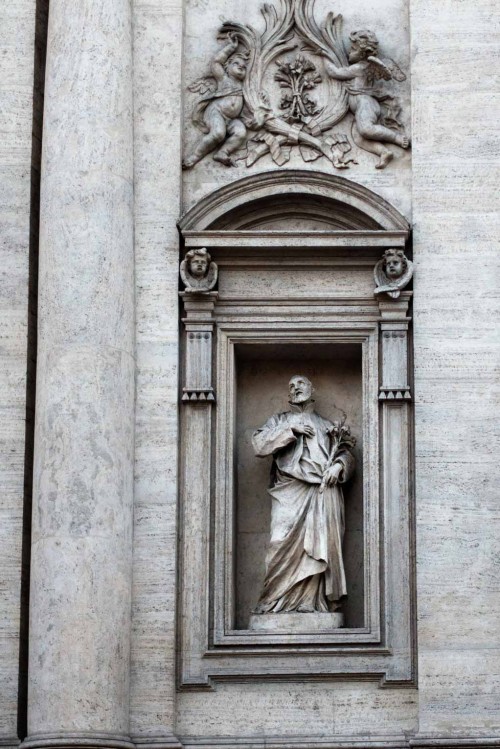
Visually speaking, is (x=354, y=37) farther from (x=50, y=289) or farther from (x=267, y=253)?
(x=50, y=289)

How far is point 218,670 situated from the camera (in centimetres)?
1638

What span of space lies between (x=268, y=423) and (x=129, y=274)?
1.57 metres

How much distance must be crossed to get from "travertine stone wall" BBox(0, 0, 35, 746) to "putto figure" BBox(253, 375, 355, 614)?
6.06 ft

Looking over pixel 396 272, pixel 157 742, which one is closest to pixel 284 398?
pixel 396 272

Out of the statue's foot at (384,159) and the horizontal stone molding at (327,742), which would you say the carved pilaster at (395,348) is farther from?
the horizontal stone molding at (327,742)

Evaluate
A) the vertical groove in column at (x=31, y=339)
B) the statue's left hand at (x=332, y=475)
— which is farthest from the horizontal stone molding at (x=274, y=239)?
the statue's left hand at (x=332, y=475)

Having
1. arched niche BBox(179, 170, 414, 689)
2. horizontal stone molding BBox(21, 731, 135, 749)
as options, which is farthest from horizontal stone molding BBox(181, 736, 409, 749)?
horizontal stone molding BBox(21, 731, 135, 749)

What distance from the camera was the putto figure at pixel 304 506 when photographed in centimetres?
1678

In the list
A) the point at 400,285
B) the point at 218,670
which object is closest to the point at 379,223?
the point at 400,285

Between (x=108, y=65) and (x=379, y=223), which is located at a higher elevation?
(x=108, y=65)

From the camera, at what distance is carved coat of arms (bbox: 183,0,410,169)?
57.2 ft

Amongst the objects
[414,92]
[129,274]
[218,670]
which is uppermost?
[414,92]

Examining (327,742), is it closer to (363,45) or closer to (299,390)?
(299,390)

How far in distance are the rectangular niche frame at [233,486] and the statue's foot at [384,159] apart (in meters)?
1.28
